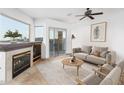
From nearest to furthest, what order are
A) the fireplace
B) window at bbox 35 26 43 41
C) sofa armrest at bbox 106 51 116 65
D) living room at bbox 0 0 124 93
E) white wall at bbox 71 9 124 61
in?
living room at bbox 0 0 124 93
the fireplace
white wall at bbox 71 9 124 61
sofa armrest at bbox 106 51 116 65
window at bbox 35 26 43 41

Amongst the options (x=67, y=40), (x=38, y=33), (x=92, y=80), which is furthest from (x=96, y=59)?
(x=38, y=33)

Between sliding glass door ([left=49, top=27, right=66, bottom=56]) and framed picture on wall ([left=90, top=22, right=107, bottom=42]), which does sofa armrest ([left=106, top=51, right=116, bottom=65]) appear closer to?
framed picture on wall ([left=90, top=22, right=107, bottom=42])

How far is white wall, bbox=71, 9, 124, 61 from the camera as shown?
363 cm

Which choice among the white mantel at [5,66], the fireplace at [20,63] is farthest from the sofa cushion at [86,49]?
the white mantel at [5,66]

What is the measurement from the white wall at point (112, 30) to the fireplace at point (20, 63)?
303 centimetres

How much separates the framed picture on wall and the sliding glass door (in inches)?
79.4

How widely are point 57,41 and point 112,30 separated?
10.6 ft

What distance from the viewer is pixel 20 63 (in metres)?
3.40

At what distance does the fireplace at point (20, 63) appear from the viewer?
9.90 feet

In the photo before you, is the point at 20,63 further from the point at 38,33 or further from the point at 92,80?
the point at 38,33

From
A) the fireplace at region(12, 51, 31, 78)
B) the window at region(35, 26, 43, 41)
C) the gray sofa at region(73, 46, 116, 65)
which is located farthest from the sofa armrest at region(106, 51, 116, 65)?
the window at region(35, 26, 43, 41)

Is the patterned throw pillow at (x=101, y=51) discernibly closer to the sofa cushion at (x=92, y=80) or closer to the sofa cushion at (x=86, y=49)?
the sofa cushion at (x=86, y=49)

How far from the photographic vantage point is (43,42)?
226 inches
